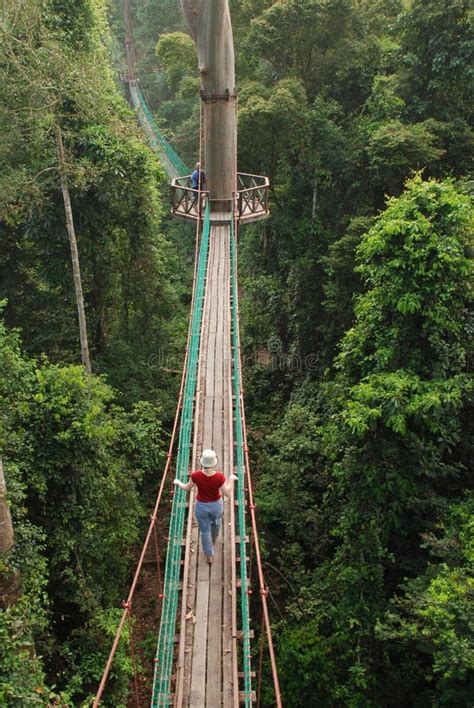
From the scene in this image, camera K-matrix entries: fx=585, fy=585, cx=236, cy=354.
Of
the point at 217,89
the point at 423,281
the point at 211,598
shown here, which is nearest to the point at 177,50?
the point at 217,89

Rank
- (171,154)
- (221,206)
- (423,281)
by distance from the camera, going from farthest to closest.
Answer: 1. (171,154)
2. (221,206)
3. (423,281)

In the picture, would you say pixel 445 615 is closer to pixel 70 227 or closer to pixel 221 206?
pixel 70 227

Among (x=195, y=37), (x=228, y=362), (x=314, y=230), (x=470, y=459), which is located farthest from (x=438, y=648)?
(x=195, y=37)

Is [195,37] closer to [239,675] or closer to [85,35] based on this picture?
[85,35]

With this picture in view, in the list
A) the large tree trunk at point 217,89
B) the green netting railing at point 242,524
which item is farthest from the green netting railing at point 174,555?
the large tree trunk at point 217,89

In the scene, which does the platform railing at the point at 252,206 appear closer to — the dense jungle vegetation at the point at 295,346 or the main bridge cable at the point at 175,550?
the dense jungle vegetation at the point at 295,346

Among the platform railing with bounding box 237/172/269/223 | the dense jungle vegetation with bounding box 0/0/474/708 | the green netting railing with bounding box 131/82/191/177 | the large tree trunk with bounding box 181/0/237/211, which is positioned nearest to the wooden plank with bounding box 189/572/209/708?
the dense jungle vegetation with bounding box 0/0/474/708
